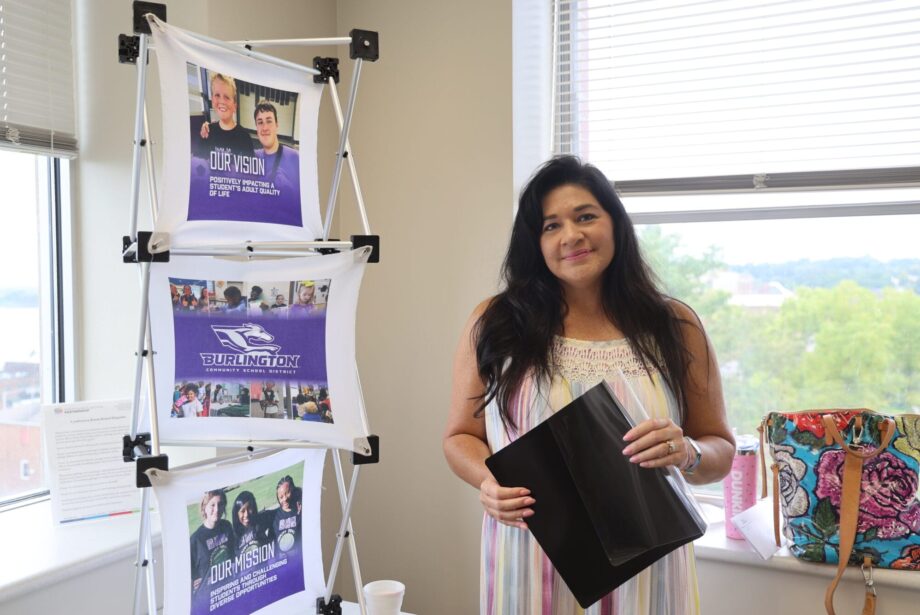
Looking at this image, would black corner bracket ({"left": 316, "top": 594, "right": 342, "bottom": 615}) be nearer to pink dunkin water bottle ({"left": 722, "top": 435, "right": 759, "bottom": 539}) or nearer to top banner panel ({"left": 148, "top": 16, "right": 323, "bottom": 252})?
top banner panel ({"left": 148, "top": 16, "right": 323, "bottom": 252})

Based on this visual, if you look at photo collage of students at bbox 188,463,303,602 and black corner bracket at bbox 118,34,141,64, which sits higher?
black corner bracket at bbox 118,34,141,64

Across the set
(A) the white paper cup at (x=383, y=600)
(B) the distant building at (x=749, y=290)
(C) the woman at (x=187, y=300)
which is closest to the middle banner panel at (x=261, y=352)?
(C) the woman at (x=187, y=300)

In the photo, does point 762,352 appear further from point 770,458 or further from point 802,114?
point 802,114

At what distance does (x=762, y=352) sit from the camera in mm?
2361

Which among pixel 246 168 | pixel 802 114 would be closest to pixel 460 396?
pixel 246 168

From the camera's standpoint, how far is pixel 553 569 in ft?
5.39

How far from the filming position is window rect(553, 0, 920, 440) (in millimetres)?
2154

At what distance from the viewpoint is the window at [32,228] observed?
80.2 inches

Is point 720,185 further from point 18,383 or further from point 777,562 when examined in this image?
point 18,383

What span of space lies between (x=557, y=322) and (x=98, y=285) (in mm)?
1283

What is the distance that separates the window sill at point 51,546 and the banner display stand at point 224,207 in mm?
292

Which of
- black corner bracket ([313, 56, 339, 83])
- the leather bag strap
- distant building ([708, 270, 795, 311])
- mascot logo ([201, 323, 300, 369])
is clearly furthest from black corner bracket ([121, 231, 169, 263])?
distant building ([708, 270, 795, 311])

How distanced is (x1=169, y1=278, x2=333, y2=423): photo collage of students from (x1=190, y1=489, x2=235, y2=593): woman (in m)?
0.17

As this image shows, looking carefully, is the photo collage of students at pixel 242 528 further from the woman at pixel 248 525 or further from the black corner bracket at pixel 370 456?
the black corner bracket at pixel 370 456
